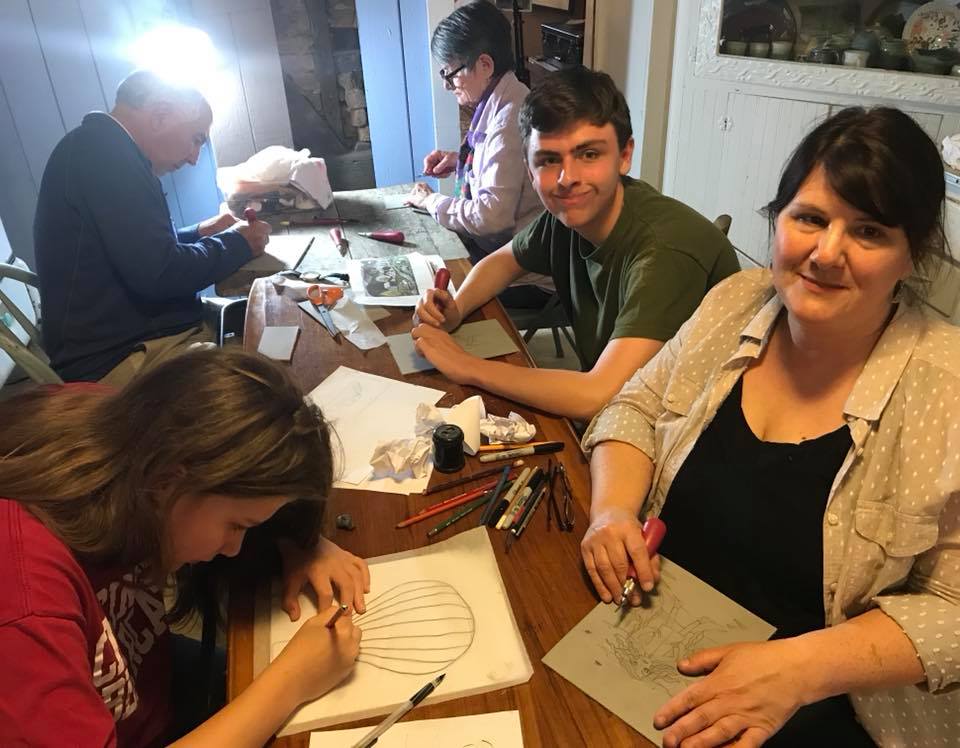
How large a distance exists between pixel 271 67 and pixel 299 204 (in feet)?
4.64

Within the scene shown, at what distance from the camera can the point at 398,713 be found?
0.79 meters

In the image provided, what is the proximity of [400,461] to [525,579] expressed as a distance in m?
0.31

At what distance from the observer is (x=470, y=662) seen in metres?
0.85

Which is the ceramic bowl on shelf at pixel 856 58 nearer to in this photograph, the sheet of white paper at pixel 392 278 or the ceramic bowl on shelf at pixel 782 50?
the ceramic bowl on shelf at pixel 782 50

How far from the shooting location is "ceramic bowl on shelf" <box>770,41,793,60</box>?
2.53m

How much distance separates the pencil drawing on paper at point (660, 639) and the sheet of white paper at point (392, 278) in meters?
1.03

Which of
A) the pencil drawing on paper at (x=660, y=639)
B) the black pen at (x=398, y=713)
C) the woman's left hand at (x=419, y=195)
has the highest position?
the woman's left hand at (x=419, y=195)

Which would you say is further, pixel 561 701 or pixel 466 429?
pixel 466 429

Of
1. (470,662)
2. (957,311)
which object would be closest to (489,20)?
(957,311)

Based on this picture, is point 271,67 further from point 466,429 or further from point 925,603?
point 925,603

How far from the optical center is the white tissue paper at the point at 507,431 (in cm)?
122

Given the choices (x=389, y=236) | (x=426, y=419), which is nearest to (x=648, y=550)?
(x=426, y=419)

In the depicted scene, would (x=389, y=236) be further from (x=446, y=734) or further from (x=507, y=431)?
(x=446, y=734)

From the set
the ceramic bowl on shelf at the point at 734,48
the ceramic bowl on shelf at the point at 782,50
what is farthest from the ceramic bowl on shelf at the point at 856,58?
the ceramic bowl on shelf at the point at 734,48
